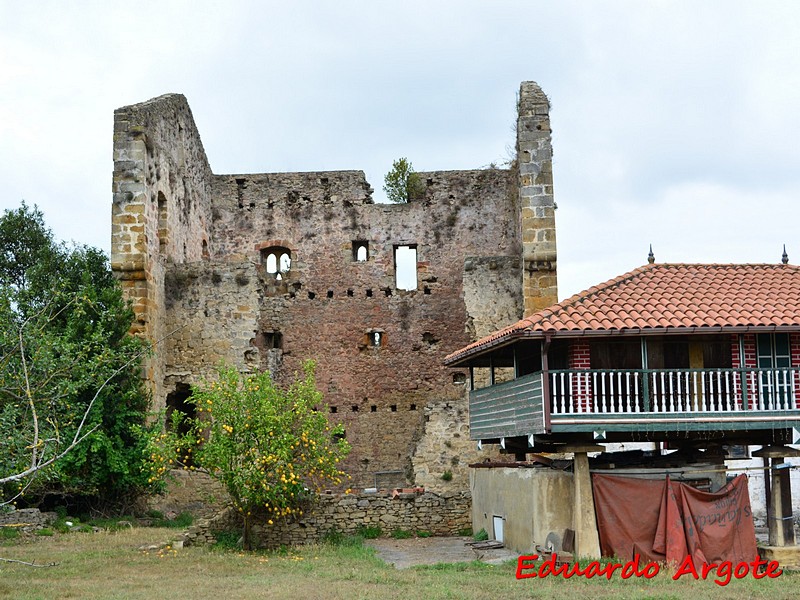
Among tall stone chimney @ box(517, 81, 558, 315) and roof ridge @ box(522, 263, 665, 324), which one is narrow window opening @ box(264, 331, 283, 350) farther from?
roof ridge @ box(522, 263, 665, 324)

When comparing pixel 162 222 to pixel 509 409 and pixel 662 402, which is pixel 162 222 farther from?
pixel 662 402

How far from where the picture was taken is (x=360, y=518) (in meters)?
19.8

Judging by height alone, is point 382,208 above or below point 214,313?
above

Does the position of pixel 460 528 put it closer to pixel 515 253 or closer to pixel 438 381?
pixel 438 381

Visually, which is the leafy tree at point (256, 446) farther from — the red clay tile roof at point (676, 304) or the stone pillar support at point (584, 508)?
the stone pillar support at point (584, 508)

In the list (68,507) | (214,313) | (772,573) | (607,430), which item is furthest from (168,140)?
(772,573)

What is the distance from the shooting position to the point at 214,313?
25.0 m

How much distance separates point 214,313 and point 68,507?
599cm

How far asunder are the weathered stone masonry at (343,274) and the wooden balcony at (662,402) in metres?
7.83

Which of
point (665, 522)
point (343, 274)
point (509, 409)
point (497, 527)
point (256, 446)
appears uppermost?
point (343, 274)

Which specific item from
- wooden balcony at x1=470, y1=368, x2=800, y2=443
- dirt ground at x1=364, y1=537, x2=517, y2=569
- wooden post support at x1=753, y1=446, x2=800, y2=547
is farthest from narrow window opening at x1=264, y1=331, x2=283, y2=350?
wooden post support at x1=753, y1=446, x2=800, y2=547

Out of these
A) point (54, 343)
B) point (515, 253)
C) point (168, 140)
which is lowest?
point (54, 343)

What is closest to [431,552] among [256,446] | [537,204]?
[256,446]

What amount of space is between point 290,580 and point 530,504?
14.4 ft
